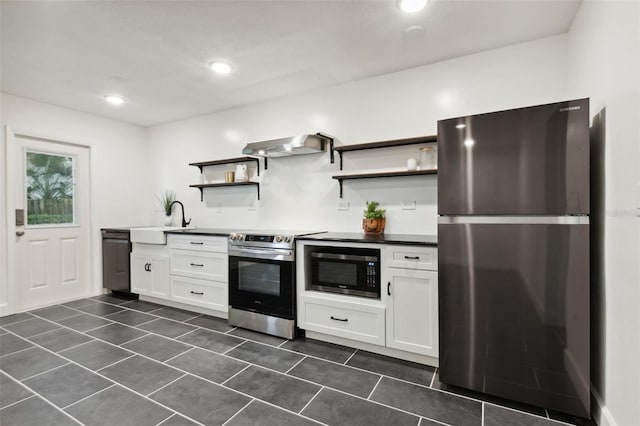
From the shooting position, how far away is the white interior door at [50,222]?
373 cm

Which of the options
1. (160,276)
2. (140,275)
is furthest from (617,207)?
(140,275)

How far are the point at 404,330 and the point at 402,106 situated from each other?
2.01m

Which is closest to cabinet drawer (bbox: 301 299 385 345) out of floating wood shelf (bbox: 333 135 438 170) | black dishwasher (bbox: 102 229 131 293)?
floating wood shelf (bbox: 333 135 438 170)

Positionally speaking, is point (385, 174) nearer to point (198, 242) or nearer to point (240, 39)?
point (240, 39)

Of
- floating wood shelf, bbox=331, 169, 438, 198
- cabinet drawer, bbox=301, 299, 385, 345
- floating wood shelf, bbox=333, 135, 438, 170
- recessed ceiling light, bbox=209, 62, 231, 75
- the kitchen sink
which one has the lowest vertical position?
cabinet drawer, bbox=301, 299, 385, 345

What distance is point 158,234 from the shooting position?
12.6 ft

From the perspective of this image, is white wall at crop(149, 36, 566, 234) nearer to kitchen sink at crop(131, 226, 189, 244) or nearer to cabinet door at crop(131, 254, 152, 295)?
kitchen sink at crop(131, 226, 189, 244)

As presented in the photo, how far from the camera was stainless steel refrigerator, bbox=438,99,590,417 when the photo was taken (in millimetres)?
1761

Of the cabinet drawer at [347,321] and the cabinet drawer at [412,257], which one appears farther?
the cabinet drawer at [347,321]

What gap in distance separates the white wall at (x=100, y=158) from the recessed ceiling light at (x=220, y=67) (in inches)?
96.5

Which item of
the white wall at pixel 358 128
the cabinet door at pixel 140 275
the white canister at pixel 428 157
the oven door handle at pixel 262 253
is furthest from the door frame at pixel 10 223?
the white canister at pixel 428 157

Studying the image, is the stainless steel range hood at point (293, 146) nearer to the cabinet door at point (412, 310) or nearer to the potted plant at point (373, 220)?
the potted plant at point (373, 220)

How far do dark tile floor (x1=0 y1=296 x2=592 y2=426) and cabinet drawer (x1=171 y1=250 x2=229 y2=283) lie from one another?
1.86 ft

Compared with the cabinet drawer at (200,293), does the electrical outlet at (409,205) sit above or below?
above
